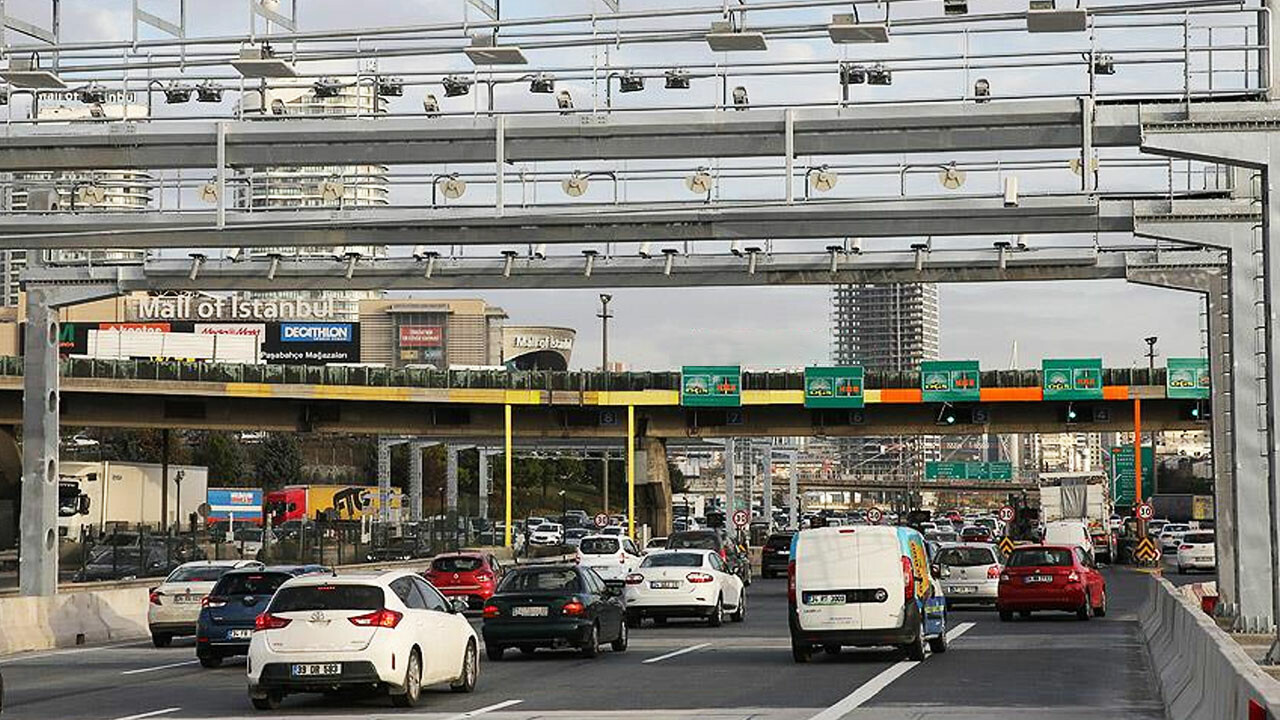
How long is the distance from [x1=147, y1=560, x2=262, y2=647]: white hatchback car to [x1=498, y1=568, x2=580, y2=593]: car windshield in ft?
22.3

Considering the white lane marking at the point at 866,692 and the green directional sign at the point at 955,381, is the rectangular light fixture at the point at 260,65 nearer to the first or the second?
the white lane marking at the point at 866,692

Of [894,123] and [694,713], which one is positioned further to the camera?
[894,123]

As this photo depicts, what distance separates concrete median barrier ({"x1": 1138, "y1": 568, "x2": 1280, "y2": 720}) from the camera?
11789mm

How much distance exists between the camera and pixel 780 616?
41875mm

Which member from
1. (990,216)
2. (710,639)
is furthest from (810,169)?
(710,639)

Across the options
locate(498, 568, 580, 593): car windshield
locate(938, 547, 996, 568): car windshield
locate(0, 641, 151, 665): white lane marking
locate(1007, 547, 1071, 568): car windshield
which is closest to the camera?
locate(498, 568, 580, 593): car windshield

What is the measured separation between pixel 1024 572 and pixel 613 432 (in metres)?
48.4

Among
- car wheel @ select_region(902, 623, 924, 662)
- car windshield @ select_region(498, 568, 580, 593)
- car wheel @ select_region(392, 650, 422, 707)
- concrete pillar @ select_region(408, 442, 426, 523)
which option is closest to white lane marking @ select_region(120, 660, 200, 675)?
car windshield @ select_region(498, 568, 580, 593)

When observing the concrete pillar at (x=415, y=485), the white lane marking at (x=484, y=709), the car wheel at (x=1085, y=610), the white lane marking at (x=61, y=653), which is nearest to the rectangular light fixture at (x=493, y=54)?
the white lane marking at (x=484, y=709)

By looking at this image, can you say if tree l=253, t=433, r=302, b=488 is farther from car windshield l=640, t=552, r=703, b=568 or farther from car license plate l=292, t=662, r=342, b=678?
car license plate l=292, t=662, r=342, b=678

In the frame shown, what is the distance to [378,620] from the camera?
20766 millimetres

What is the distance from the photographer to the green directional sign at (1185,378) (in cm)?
8206

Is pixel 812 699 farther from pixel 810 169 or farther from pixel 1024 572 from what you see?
pixel 1024 572

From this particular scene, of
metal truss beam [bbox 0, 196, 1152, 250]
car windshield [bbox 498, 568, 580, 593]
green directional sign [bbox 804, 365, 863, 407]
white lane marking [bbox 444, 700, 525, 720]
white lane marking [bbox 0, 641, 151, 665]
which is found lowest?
white lane marking [bbox 0, 641, 151, 665]
